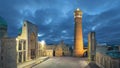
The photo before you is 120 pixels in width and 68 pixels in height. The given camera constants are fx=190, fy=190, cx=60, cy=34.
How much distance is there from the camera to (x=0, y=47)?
18.4 metres

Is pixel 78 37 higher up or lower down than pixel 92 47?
higher up

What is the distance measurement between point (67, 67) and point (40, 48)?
60.7 ft

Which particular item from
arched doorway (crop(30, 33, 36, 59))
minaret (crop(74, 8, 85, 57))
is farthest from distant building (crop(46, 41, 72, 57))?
arched doorway (crop(30, 33, 36, 59))

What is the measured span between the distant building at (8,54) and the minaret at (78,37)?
97.1ft

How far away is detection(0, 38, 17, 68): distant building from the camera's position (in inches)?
683

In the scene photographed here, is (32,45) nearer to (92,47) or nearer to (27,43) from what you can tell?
(27,43)

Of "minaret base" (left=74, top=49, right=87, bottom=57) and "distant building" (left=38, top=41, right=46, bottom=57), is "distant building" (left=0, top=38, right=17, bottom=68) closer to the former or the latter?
"distant building" (left=38, top=41, right=46, bottom=57)

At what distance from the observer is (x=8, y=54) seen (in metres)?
17.4

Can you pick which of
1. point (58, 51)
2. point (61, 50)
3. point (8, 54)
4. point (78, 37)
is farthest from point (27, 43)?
point (8, 54)

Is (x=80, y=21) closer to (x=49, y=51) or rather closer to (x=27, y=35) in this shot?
(x=49, y=51)

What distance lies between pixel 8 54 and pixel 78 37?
30.5m

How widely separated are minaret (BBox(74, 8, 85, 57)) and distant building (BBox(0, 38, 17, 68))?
29602 mm

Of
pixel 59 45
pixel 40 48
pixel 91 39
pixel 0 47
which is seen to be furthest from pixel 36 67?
pixel 59 45

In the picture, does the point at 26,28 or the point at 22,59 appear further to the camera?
the point at 26,28
